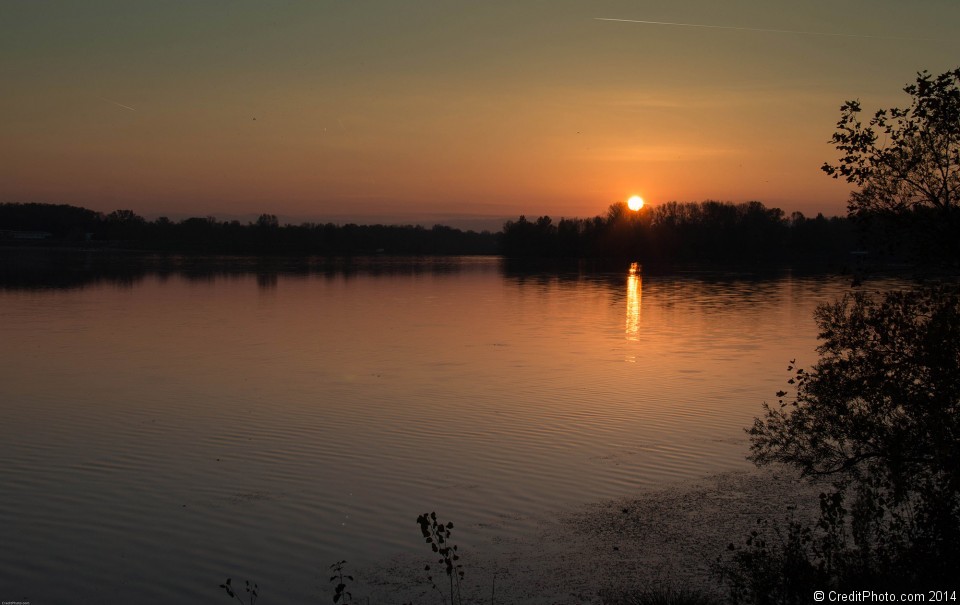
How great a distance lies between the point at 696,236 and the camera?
171875mm

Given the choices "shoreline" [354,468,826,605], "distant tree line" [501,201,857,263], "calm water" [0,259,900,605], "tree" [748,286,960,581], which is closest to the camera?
"tree" [748,286,960,581]

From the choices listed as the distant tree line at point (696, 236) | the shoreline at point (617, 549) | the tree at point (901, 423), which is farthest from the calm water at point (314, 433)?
the distant tree line at point (696, 236)

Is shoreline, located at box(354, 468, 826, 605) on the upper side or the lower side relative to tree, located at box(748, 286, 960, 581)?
lower

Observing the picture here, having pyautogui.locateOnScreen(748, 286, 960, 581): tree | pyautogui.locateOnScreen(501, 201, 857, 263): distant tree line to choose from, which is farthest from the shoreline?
pyautogui.locateOnScreen(501, 201, 857, 263): distant tree line

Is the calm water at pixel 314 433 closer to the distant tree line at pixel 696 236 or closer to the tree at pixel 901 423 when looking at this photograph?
the tree at pixel 901 423

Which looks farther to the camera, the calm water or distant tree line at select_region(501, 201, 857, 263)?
distant tree line at select_region(501, 201, 857, 263)

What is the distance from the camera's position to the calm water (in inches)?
473

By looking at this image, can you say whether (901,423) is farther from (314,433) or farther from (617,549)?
(314,433)

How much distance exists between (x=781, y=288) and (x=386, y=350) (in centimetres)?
5111

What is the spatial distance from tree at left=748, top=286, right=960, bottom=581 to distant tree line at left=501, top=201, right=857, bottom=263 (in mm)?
149083

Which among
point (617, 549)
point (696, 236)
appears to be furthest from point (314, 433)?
point (696, 236)

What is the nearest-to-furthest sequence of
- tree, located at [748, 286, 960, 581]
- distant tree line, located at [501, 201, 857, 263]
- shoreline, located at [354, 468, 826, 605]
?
1. tree, located at [748, 286, 960, 581]
2. shoreline, located at [354, 468, 826, 605]
3. distant tree line, located at [501, 201, 857, 263]

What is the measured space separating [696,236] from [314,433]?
16018cm

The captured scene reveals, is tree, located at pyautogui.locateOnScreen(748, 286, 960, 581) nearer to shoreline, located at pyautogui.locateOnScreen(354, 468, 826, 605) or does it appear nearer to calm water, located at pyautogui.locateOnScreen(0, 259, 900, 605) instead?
shoreline, located at pyautogui.locateOnScreen(354, 468, 826, 605)
